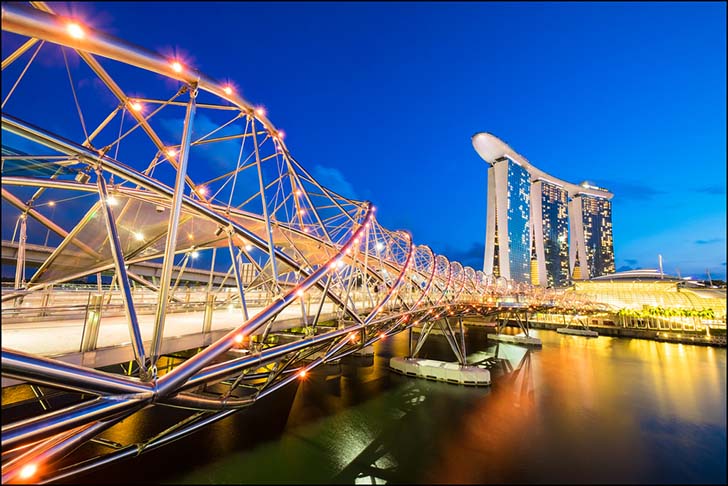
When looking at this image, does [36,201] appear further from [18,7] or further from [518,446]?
[518,446]

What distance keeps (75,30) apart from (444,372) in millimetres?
28703

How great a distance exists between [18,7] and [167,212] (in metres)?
13.3

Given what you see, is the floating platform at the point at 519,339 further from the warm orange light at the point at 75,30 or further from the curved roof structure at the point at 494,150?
the curved roof structure at the point at 494,150

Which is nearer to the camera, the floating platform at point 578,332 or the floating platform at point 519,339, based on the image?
the floating platform at point 519,339

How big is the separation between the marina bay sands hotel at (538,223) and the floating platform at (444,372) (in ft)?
228

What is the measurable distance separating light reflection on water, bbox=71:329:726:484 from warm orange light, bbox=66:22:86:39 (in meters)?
12.1

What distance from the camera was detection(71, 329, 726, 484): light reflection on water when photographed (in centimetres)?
874

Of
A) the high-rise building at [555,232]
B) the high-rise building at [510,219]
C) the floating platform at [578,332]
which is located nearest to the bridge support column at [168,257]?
the floating platform at [578,332]

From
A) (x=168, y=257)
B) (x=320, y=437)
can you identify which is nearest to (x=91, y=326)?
(x=168, y=257)

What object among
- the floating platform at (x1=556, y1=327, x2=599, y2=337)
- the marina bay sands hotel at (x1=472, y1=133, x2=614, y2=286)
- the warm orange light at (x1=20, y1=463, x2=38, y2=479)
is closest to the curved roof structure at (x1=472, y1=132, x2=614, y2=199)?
the marina bay sands hotel at (x1=472, y1=133, x2=614, y2=286)

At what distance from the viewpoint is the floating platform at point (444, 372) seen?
84.3ft

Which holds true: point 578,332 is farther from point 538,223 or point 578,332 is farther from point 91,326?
point 91,326

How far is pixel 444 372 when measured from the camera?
→ 26844 mm

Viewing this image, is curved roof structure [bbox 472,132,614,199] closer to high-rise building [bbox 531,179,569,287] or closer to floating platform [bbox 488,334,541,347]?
high-rise building [bbox 531,179,569,287]
